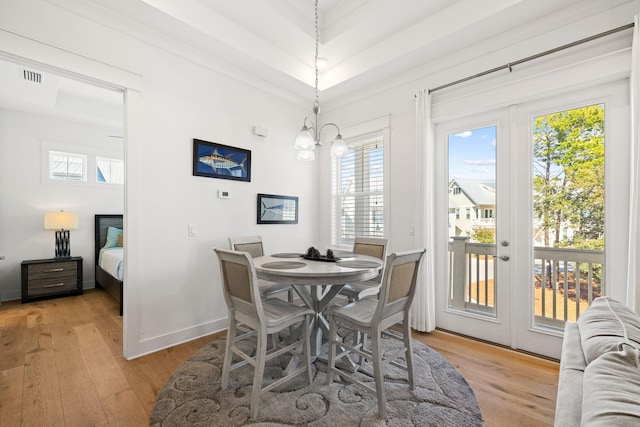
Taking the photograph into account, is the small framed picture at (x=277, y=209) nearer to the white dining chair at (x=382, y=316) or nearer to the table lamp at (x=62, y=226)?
the white dining chair at (x=382, y=316)

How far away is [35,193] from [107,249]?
50.2 inches

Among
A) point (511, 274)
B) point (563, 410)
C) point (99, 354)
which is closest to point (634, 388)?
point (563, 410)

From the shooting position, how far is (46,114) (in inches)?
173

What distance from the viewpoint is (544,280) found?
2494 mm

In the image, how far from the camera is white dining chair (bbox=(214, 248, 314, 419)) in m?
1.72

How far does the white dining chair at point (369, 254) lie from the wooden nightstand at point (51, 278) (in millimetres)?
4282

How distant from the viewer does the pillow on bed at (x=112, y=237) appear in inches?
188

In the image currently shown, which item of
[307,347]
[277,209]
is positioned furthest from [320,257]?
[277,209]

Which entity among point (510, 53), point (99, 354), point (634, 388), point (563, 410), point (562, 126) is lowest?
point (99, 354)

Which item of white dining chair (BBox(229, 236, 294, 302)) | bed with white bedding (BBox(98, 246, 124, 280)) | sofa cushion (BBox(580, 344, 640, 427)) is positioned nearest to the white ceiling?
white dining chair (BBox(229, 236, 294, 302))

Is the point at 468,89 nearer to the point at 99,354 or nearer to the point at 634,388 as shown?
the point at 634,388

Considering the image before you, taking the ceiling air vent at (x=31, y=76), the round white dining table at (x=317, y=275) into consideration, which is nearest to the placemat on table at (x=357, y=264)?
the round white dining table at (x=317, y=275)

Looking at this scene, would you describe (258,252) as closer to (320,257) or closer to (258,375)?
(320,257)

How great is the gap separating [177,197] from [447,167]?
2.78 meters
